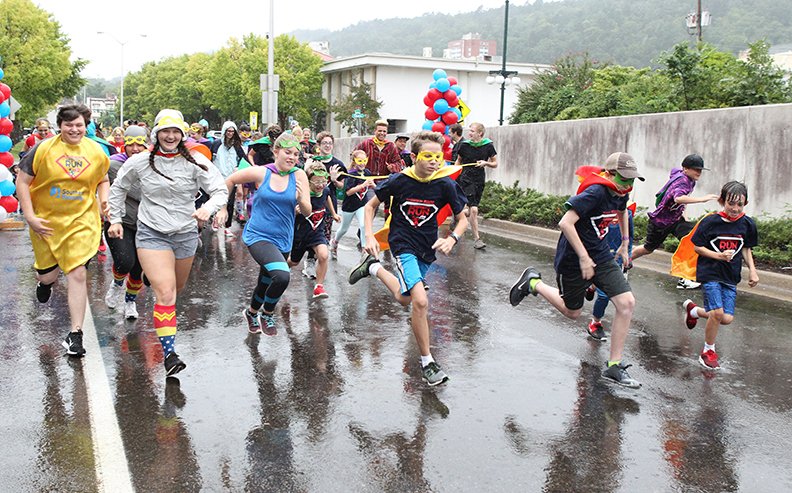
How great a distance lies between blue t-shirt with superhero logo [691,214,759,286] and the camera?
6738 mm

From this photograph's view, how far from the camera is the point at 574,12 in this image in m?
149

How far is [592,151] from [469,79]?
58556mm

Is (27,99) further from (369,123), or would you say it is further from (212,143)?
(212,143)

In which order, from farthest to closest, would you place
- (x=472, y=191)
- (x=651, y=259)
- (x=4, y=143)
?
(x=472, y=191), (x=4, y=143), (x=651, y=259)

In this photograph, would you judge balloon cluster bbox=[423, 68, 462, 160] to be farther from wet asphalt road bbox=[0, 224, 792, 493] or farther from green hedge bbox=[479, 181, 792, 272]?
wet asphalt road bbox=[0, 224, 792, 493]

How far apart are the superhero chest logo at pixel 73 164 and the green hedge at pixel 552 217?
8396 millimetres

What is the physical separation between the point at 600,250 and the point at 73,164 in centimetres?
417

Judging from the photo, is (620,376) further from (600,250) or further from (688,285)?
(688,285)

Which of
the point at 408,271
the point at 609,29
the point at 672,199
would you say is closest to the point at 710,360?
the point at 408,271

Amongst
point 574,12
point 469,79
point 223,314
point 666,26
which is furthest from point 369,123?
point 574,12

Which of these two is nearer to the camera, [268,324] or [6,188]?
[268,324]

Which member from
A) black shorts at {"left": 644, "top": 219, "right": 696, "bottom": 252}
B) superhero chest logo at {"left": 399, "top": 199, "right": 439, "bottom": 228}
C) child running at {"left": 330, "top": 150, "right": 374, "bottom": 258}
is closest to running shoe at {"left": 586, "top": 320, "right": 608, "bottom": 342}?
superhero chest logo at {"left": 399, "top": 199, "right": 439, "bottom": 228}

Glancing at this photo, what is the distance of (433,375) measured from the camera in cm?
594

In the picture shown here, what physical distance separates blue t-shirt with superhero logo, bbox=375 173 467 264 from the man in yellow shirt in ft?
7.69
